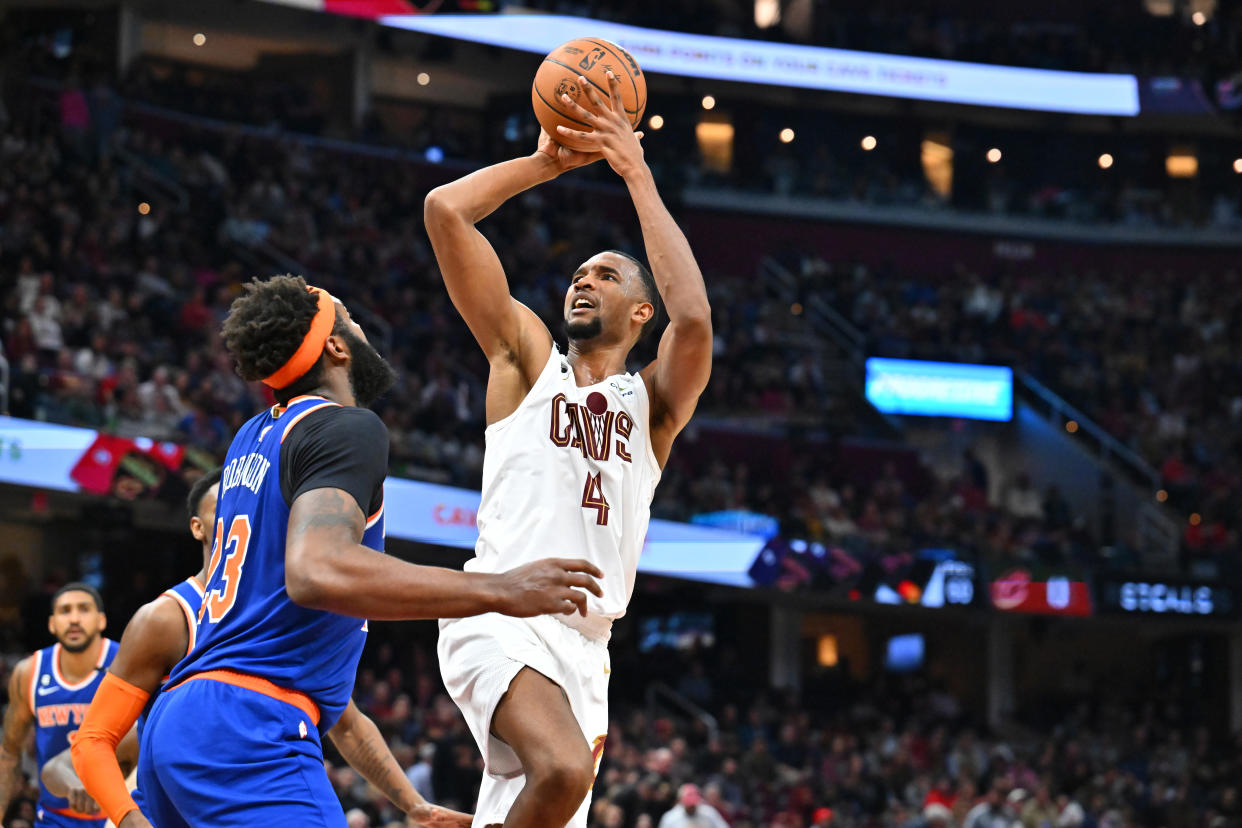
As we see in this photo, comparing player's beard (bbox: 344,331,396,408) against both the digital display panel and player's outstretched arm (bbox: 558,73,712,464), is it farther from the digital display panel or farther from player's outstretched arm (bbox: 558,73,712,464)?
the digital display panel

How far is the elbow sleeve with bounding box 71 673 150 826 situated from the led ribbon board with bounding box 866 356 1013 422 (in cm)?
2573

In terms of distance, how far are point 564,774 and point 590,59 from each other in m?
2.59

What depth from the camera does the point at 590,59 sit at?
18.7 feet

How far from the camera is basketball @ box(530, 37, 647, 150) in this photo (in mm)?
5590

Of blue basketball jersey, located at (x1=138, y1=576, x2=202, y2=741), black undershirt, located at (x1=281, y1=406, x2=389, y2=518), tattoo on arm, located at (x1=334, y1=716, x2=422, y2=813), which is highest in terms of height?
black undershirt, located at (x1=281, y1=406, x2=389, y2=518)

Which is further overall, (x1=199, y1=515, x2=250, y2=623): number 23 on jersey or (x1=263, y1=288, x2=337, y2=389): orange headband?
(x1=263, y1=288, x2=337, y2=389): orange headband

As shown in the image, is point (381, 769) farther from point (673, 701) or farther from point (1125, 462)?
point (1125, 462)

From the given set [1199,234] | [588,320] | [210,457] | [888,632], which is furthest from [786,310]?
[588,320]

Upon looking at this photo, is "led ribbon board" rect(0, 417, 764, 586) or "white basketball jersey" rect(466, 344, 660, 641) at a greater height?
"led ribbon board" rect(0, 417, 764, 586)

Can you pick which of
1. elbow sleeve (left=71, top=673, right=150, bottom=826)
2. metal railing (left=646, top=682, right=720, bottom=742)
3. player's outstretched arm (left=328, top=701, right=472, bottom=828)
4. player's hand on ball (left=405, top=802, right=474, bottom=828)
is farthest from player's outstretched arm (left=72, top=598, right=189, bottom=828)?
metal railing (left=646, top=682, right=720, bottom=742)

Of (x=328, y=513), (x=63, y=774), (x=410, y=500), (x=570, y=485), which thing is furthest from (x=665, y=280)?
(x=410, y=500)

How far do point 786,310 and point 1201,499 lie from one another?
857 centimetres

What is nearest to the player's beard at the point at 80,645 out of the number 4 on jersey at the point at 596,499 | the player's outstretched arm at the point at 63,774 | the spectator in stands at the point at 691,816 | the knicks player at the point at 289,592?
the player's outstretched arm at the point at 63,774

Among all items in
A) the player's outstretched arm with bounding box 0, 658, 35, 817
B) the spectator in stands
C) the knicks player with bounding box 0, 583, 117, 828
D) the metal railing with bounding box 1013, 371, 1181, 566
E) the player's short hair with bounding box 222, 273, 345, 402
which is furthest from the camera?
the metal railing with bounding box 1013, 371, 1181, 566
